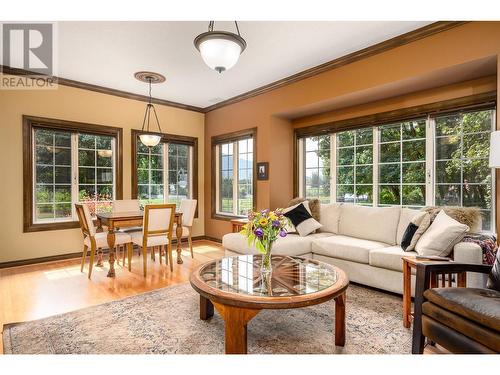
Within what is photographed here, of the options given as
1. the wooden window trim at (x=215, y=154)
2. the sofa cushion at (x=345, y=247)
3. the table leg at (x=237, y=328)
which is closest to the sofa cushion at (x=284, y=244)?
the sofa cushion at (x=345, y=247)

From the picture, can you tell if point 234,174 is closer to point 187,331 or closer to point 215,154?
point 215,154

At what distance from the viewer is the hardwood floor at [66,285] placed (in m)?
2.79

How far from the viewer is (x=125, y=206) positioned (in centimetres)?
474

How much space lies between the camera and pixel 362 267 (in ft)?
10.7

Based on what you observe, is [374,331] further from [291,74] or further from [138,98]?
[138,98]

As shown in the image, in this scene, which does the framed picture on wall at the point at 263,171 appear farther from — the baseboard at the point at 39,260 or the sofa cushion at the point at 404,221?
the baseboard at the point at 39,260

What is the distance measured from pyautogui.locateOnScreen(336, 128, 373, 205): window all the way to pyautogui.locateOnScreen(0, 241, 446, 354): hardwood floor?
2.46 meters

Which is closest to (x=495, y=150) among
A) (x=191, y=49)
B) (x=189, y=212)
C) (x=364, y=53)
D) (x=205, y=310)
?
(x=364, y=53)

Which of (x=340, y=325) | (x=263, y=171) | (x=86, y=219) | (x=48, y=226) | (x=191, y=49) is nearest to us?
(x=340, y=325)

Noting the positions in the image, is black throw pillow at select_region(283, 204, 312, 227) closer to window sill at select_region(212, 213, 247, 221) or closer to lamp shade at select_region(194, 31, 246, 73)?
window sill at select_region(212, 213, 247, 221)

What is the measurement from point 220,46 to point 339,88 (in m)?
2.17

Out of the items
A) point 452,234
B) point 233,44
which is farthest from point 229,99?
point 452,234

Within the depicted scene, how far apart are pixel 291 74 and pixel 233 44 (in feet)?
7.57

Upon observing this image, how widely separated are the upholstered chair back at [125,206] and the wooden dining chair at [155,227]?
0.77m
